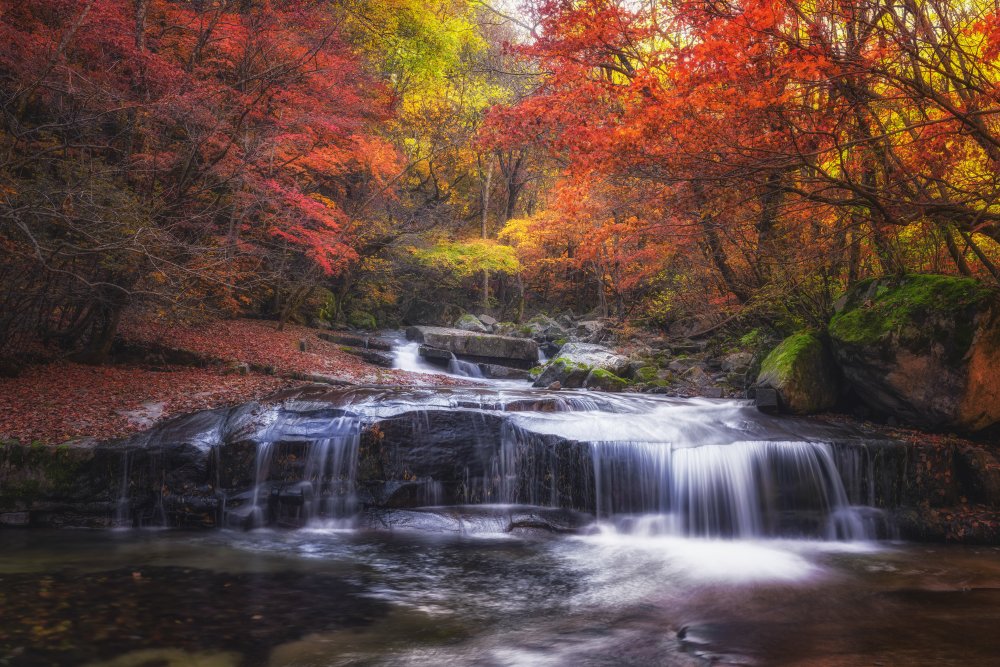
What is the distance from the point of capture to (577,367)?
1354cm

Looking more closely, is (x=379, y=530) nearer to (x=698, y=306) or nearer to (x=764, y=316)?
(x=764, y=316)

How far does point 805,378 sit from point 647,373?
174 inches

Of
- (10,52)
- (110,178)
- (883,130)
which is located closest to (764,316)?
(883,130)

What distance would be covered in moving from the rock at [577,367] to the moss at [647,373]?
0.37 meters

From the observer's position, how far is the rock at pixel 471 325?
21.5 metres

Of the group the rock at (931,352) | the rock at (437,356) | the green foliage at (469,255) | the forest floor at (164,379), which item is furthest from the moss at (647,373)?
the green foliage at (469,255)

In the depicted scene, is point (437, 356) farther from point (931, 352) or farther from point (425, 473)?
point (931, 352)

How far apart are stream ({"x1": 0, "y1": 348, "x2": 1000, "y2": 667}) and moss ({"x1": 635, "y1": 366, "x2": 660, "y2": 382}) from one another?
2724 mm

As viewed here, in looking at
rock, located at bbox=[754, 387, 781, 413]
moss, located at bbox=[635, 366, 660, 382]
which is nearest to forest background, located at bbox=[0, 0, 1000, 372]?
rock, located at bbox=[754, 387, 781, 413]

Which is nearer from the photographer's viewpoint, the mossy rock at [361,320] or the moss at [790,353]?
the moss at [790,353]

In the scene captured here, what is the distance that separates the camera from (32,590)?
4785 mm

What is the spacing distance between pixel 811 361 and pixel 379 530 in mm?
7333

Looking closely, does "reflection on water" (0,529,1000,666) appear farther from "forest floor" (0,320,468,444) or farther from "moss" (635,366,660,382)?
→ "moss" (635,366,660,382)

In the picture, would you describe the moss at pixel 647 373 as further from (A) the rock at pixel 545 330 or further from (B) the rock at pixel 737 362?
(A) the rock at pixel 545 330
